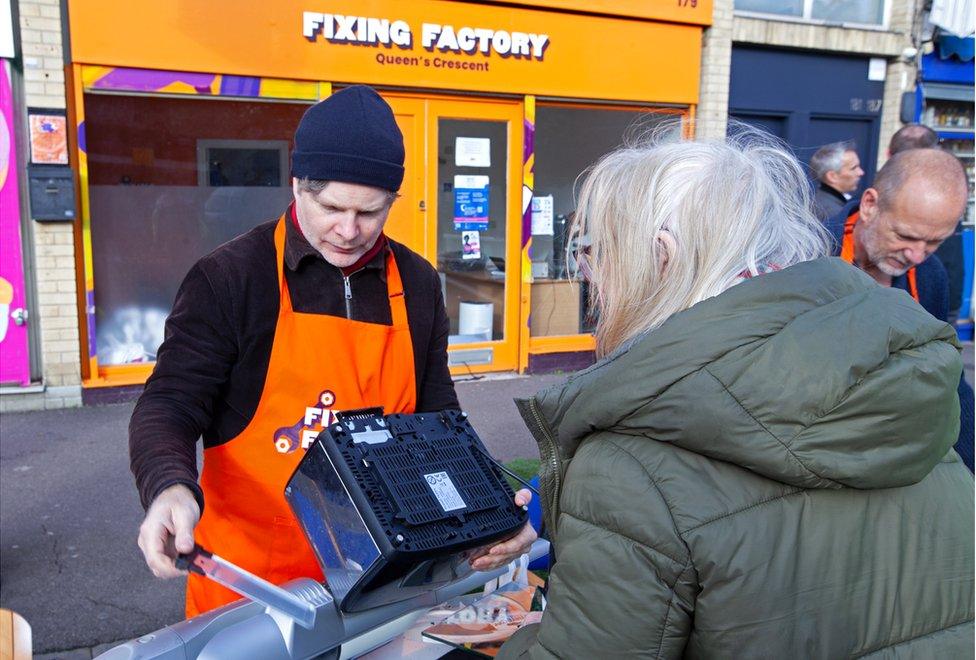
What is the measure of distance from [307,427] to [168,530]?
49cm

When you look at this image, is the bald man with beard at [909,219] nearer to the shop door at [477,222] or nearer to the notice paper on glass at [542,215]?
the shop door at [477,222]

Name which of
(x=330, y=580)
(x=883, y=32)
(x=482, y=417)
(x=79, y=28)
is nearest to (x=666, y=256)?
(x=330, y=580)

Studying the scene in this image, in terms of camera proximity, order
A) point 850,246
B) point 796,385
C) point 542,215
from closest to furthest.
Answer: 1. point 796,385
2. point 850,246
3. point 542,215

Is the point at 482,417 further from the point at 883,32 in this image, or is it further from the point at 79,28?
the point at 883,32

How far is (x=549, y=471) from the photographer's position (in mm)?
1300

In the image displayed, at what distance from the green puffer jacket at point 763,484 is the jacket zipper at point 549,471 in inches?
3.0

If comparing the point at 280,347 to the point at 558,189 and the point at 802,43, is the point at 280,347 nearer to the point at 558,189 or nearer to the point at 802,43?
the point at 558,189

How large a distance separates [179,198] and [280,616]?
559 centimetres

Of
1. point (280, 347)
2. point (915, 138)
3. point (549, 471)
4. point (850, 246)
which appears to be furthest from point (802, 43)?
point (549, 471)

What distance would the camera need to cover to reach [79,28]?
555 cm

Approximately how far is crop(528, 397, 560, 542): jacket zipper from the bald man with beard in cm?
165

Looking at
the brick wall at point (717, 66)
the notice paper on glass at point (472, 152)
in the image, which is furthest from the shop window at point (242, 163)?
the brick wall at point (717, 66)

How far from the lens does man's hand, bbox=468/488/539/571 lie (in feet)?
5.10

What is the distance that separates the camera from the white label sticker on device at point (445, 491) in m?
1.47
